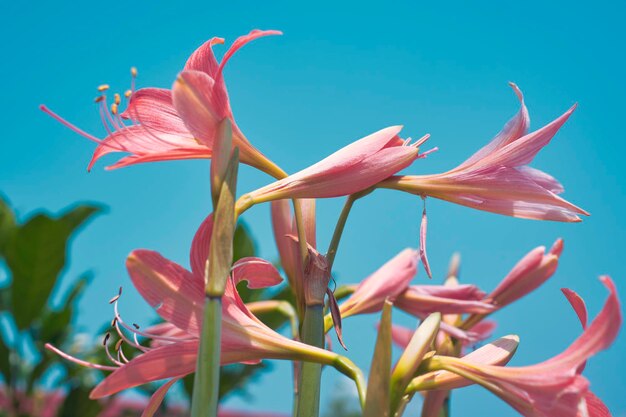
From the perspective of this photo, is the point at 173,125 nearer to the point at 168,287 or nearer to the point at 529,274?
the point at 168,287

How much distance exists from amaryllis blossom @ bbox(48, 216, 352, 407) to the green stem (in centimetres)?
12

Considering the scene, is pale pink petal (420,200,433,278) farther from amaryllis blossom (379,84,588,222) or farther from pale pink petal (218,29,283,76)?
pale pink petal (218,29,283,76)

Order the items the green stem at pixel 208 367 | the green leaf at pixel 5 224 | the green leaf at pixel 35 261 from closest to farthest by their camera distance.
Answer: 1. the green stem at pixel 208 367
2. the green leaf at pixel 35 261
3. the green leaf at pixel 5 224

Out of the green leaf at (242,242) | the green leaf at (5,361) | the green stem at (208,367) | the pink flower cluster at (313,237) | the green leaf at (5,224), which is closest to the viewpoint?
the green stem at (208,367)

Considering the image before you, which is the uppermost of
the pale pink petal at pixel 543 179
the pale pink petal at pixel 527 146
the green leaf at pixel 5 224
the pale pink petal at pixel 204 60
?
the green leaf at pixel 5 224

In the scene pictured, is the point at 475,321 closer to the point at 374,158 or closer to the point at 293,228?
the point at 293,228

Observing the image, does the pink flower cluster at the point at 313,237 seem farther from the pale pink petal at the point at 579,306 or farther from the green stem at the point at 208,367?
the green stem at the point at 208,367

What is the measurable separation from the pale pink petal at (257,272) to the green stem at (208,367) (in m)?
0.23

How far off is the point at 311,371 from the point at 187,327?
17 cm

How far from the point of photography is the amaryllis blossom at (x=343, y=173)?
2.88 feet

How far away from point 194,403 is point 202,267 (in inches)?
7.4

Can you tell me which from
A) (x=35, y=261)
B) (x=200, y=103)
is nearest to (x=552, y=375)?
(x=200, y=103)

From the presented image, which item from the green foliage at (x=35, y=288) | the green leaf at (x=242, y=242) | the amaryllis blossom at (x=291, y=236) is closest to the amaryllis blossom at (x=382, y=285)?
the amaryllis blossom at (x=291, y=236)

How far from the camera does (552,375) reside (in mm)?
794
